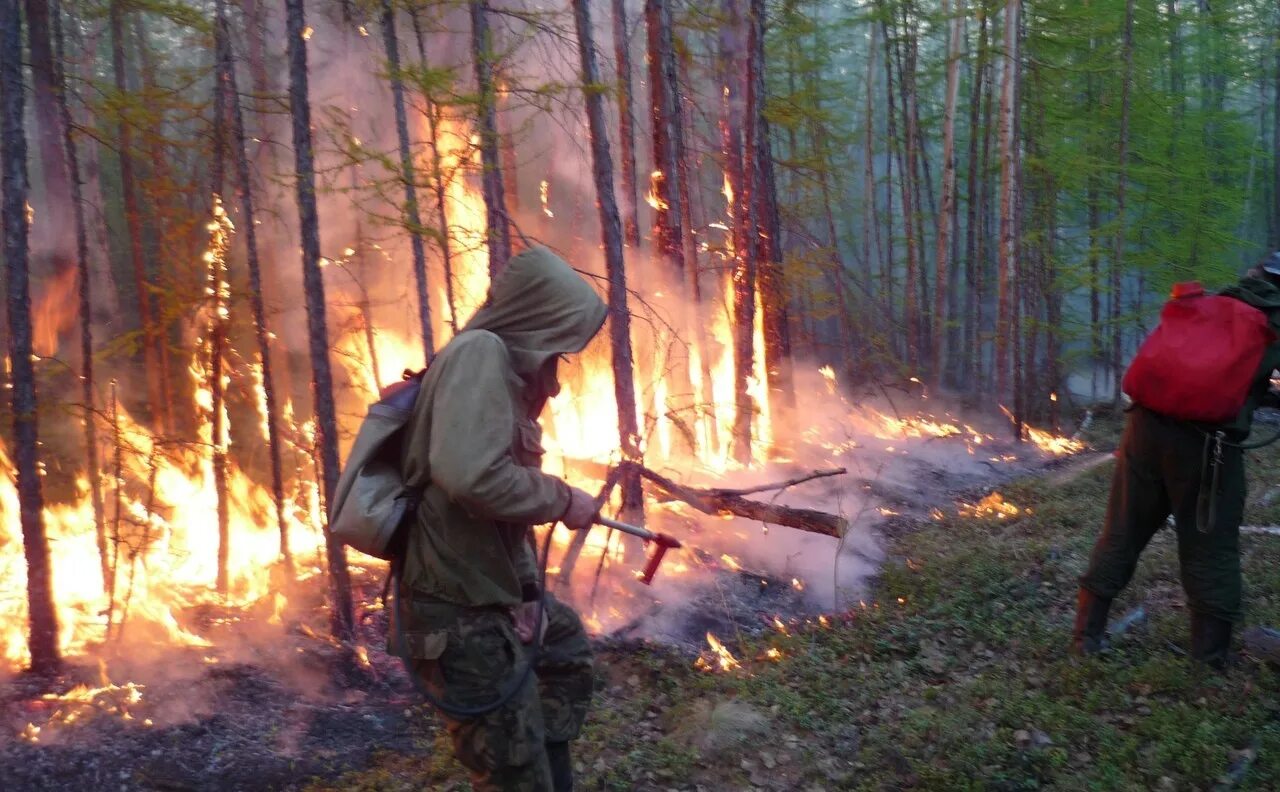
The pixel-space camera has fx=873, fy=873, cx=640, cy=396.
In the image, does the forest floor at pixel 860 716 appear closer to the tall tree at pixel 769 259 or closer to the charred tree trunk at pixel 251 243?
the charred tree trunk at pixel 251 243

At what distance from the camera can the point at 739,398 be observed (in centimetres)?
1192

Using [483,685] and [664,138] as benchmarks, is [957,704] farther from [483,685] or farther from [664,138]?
[664,138]

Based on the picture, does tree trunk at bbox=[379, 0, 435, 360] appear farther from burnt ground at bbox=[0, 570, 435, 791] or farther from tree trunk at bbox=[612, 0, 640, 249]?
tree trunk at bbox=[612, 0, 640, 249]

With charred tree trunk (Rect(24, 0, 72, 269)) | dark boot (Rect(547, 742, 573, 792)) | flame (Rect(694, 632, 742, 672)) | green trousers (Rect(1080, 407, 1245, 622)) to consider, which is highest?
charred tree trunk (Rect(24, 0, 72, 269))

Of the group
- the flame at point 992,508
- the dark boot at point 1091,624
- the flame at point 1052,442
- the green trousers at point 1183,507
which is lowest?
the flame at point 1052,442

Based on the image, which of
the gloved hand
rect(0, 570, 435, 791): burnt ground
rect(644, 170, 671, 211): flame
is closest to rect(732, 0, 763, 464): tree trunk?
rect(644, 170, 671, 211): flame

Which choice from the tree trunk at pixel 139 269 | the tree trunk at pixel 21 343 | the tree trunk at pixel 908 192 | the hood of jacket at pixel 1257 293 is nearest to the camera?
the hood of jacket at pixel 1257 293

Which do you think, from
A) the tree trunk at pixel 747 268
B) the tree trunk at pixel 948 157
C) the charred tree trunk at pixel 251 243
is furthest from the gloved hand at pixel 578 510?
the tree trunk at pixel 948 157

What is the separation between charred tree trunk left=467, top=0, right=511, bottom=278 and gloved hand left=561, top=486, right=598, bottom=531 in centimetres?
454

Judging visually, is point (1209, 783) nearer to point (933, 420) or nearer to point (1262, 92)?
point (933, 420)

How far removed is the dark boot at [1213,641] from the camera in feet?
15.5

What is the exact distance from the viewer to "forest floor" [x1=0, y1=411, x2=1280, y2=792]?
13.9 ft

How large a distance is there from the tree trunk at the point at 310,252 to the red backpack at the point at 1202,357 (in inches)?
210

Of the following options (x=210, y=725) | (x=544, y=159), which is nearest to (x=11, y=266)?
(x=210, y=725)
